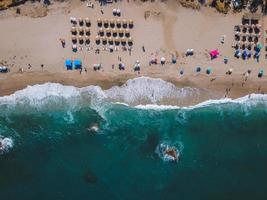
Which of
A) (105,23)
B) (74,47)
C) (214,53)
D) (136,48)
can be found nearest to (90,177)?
(74,47)

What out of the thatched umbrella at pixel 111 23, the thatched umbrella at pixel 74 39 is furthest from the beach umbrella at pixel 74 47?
the thatched umbrella at pixel 111 23

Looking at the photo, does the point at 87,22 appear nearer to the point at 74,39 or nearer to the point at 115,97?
the point at 74,39

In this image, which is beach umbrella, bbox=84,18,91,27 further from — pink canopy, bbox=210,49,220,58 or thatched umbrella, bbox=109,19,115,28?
pink canopy, bbox=210,49,220,58

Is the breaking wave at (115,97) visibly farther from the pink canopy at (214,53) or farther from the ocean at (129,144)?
the pink canopy at (214,53)

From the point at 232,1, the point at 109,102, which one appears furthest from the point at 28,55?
the point at 232,1

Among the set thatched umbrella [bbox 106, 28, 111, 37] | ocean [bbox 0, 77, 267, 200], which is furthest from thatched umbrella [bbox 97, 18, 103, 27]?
ocean [bbox 0, 77, 267, 200]

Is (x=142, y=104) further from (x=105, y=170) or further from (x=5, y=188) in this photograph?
(x=5, y=188)
